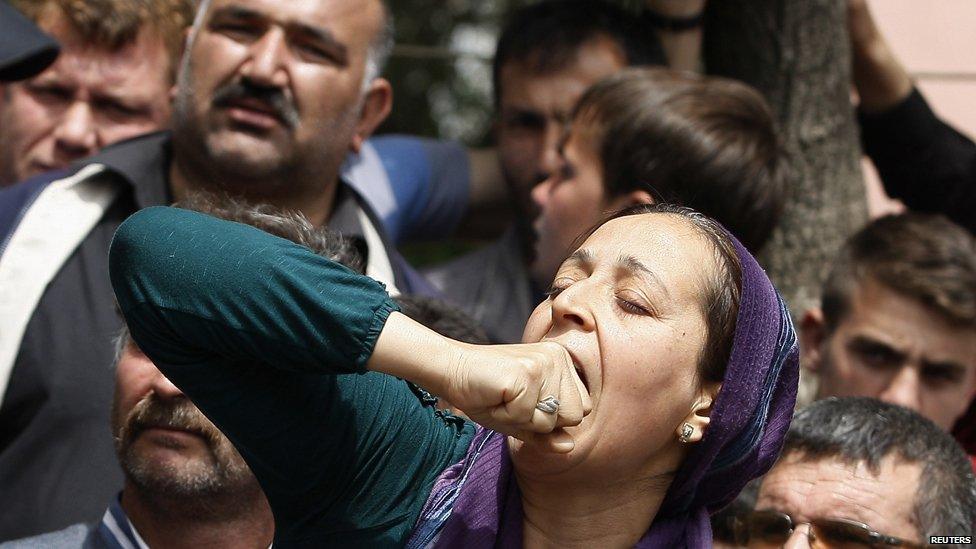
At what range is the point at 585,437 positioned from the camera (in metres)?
1.84

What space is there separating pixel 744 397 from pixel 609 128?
1730 mm

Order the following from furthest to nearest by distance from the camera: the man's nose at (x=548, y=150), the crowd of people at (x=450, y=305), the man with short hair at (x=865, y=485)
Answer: the man's nose at (x=548, y=150), the man with short hair at (x=865, y=485), the crowd of people at (x=450, y=305)

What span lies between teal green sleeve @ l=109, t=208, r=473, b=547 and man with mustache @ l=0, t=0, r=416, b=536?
43.6 inches

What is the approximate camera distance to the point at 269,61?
11.2 ft

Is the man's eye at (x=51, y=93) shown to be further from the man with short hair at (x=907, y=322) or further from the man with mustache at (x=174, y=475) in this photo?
the man with short hair at (x=907, y=322)

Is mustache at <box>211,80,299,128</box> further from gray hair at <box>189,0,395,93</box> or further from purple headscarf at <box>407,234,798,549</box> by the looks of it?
purple headscarf at <box>407,234,798,549</box>

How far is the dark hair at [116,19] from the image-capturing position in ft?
12.4

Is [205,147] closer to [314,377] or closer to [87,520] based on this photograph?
[87,520]

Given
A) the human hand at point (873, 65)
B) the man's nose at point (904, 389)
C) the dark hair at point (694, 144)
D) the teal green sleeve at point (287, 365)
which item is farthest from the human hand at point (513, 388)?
the human hand at point (873, 65)

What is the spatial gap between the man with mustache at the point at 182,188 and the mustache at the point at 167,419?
1.49 feet

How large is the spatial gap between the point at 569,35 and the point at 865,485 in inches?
77.4

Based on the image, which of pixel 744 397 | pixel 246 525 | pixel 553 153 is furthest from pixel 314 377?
pixel 553 153

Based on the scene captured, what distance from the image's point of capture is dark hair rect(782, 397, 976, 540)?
258 centimetres

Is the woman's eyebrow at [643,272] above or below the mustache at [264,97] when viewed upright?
above
